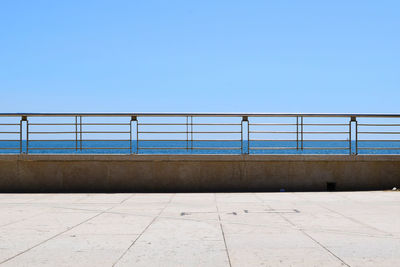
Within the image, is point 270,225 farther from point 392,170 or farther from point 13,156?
point 13,156

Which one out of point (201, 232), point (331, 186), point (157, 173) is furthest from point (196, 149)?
point (201, 232)

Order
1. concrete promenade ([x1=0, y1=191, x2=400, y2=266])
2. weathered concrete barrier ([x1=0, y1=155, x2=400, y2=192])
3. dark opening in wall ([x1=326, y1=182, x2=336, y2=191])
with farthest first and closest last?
dark opening in wall ([x1=326, y1=182, x2=336, y2=191]), weathered concrete barrier ([x1=0, y1=155, x2=400, y2=192]), concrete promenade ([x1=0, y1=191, x2=400, y2=266])

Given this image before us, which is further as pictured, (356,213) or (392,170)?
(392,170)

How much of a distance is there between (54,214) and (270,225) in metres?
3.74

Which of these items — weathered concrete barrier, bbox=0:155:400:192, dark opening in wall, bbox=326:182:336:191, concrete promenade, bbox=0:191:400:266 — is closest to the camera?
concrete promenade, bbox=0:191:400:266

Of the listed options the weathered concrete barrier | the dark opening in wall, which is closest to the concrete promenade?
the weathered concrete barrier

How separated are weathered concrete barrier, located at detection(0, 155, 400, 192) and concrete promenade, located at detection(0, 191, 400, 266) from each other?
1742 millimetres

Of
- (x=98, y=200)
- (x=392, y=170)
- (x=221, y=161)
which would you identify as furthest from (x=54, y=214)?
(x=392, y=170)

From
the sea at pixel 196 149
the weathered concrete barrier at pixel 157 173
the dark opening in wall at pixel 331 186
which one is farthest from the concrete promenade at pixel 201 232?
the dark opening in wall at pixel 331 186

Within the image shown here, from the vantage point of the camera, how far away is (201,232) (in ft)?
17.8

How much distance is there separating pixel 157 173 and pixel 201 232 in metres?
5.53

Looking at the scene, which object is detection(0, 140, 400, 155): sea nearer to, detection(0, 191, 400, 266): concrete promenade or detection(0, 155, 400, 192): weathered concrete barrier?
detection(0, 155, 400, 192): weathered concrete barrier

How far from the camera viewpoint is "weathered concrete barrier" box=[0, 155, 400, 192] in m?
10.7

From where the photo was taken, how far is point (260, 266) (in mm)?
3877
